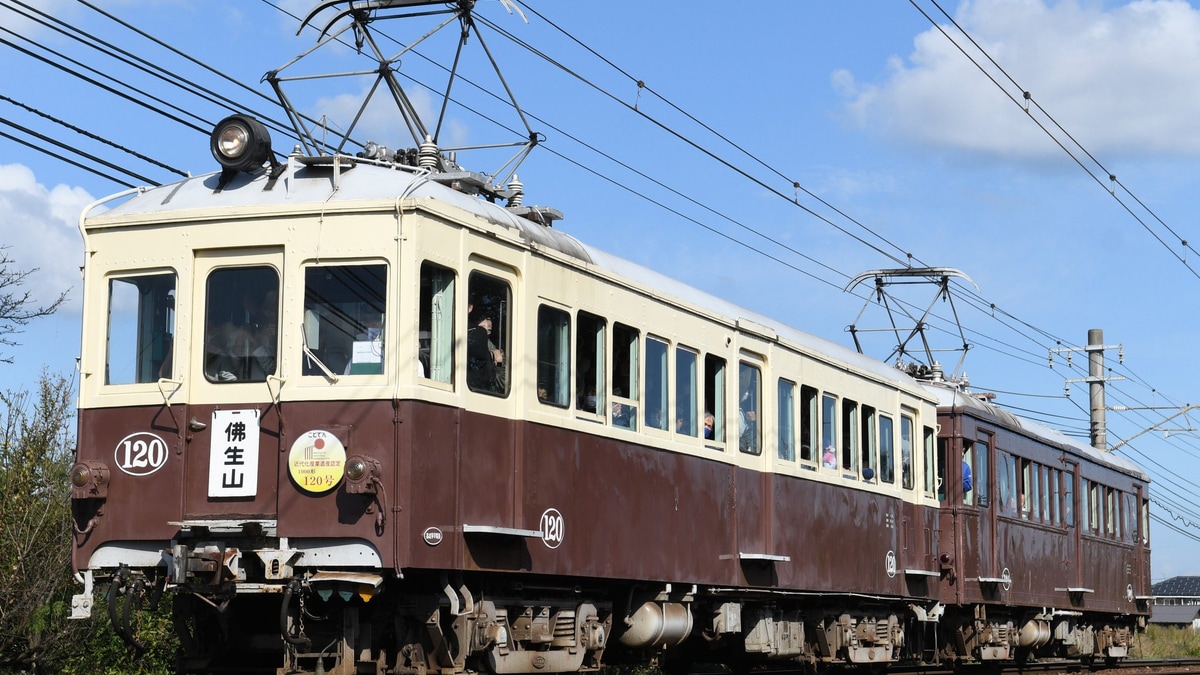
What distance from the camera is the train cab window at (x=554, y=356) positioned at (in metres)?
10.6

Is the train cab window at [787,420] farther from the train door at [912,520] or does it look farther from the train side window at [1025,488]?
the train side window at [1025,488]

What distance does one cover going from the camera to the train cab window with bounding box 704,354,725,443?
515 inches

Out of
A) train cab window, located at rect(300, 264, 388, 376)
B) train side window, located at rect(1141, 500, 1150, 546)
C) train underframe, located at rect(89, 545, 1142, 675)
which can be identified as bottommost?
train underframe, located at rect(89, 545, 1142, 675)

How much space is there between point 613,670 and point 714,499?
512 centimetres

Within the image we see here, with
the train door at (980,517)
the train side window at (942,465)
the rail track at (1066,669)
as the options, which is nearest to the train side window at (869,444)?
the train side window at (942,465)

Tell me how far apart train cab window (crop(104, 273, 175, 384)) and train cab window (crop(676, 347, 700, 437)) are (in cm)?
421

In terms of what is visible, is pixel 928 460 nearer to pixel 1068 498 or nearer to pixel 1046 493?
pixel 1046 493

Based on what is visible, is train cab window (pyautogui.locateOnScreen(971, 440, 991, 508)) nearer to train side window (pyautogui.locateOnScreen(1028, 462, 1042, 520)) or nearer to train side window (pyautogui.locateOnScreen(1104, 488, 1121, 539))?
train side window (pyautogui.locateOnScreen(1028, 462, 1042, 520))

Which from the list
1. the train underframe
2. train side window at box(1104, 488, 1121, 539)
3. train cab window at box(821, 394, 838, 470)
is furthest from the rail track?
the train underframe

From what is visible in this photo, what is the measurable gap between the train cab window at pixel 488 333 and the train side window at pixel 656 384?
1982 millimetres

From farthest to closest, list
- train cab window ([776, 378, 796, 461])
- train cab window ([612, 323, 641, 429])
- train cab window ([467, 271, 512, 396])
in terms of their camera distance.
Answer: train cab window ([776, 378, 796, 461]) < train cab window ([612, 323, 641, 429]) < train cab window ([467, 271, 512, 396])

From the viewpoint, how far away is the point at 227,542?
949 cm

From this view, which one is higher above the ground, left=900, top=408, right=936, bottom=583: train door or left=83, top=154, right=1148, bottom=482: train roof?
left=83, top=154, right=1148, bottom=482: train roof

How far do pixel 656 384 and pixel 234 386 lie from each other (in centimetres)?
363
